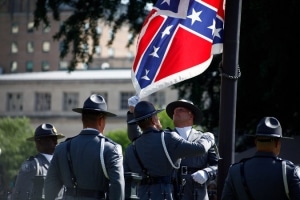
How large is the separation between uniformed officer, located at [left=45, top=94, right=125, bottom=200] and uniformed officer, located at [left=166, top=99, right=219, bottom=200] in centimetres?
186

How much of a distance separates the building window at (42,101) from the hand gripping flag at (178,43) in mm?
105649

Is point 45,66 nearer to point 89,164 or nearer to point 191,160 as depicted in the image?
point 191,160

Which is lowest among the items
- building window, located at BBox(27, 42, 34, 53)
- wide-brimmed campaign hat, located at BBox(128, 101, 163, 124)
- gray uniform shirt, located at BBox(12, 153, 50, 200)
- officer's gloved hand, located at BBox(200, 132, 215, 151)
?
gray uniform shirt, located at BBox(12, 153, 50, 200)

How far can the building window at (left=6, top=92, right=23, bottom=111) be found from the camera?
393 ft

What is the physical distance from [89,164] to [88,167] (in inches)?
1.2

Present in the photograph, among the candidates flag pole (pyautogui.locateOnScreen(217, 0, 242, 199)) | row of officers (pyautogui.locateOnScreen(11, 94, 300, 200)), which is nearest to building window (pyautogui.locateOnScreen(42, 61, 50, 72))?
row of officers (pyautogui.locateOnScreen(11, 94, 300, 200))

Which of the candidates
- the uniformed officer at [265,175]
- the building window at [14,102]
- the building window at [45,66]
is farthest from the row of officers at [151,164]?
the building window at [45,66]

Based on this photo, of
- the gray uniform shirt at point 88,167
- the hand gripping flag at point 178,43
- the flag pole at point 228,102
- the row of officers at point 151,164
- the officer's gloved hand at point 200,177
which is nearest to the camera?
the row of officers at point 151,164

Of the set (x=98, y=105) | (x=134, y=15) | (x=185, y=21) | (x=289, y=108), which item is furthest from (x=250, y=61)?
(x=98, y=105)

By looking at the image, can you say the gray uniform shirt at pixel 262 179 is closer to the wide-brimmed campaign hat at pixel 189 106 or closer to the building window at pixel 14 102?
the wide-brimmed campaign hat at pixel 189 106

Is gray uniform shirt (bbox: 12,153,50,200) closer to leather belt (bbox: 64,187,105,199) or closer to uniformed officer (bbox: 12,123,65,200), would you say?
uniformed officer (bbox: 12,123,65,200)

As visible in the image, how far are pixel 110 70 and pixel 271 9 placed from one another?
317 ft

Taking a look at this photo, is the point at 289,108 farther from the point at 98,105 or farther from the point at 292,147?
the point at 98,105

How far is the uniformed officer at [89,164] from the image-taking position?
1007 cm
